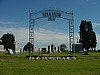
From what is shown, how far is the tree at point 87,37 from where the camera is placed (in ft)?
282

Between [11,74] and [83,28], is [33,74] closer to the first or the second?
[11,74]

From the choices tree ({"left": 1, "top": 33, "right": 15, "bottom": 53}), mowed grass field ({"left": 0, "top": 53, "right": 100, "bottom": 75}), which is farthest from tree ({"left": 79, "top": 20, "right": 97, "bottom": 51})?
mowed grass field ({"left": 0, "top": 53, "right": 100, "bottom": 75})

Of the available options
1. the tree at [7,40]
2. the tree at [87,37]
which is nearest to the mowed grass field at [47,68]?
the tree at [87,37]

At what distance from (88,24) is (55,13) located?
158 ft

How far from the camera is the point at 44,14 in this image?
4222cm

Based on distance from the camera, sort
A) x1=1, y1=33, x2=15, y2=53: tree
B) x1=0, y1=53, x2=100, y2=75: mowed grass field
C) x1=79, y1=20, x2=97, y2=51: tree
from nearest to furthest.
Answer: x1=0, y1=53, x2=100, y2=75: mowed grass field < x1=79, y1=20, x2=97, y2=51: tree < x1=1, y1=33, x2=15, y2=53: tree

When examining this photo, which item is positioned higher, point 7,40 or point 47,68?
point 7,40

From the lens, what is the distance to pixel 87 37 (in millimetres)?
86625

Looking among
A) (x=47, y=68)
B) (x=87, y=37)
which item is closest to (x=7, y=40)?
(x=87, y=37)

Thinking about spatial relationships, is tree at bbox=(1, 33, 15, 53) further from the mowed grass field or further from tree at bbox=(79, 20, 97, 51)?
the mowed grass field

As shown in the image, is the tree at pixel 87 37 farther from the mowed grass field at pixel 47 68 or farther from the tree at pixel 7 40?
the mowed grass field at pixel 47 68

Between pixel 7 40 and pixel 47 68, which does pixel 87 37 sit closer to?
pixel 7 40

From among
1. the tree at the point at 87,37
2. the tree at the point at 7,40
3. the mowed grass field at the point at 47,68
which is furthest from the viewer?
the tree at the point at 7,40

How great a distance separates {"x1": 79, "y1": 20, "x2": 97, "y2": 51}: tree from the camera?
85938mm
